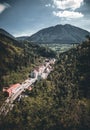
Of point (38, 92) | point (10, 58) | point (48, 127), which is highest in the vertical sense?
point (10, 58)

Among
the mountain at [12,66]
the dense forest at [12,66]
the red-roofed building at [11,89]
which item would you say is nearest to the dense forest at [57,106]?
the red-roofed building at [11,89]

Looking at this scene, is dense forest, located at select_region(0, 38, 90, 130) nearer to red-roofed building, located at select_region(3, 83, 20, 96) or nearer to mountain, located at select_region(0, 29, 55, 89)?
red-roofed building, located at select_region(3, 83, 20, 96)

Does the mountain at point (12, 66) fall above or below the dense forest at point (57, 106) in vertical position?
above

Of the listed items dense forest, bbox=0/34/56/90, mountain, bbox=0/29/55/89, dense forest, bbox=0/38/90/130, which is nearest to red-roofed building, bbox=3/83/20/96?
dense forest, bbox=0/34/56/90

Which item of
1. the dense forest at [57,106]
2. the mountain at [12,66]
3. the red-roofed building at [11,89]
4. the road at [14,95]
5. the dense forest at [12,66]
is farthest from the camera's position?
the mountain at [12,66]

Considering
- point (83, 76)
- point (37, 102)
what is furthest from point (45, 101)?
point (83, 76)

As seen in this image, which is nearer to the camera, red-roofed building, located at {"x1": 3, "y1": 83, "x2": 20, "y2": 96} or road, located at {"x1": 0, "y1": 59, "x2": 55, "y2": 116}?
road, located at {"x1": 0, "y1": 59, "x2": 55, "y2": 116}

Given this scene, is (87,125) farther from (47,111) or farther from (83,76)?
(83,76)

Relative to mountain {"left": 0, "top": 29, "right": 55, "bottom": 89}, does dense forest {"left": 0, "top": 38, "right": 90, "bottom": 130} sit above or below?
below

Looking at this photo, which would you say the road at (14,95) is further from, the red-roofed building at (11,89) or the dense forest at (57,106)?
the dense forest at (57,106)
